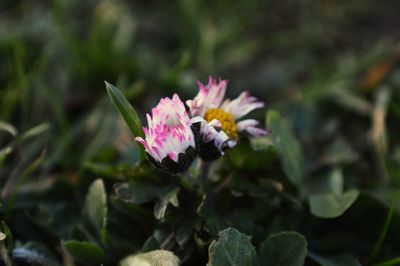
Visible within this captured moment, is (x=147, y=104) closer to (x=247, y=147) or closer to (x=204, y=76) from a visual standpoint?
(x=204, y=76)

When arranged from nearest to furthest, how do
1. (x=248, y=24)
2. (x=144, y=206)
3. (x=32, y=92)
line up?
(x=144, y=206)
(x=32, y=92)
(x=248, y=24)

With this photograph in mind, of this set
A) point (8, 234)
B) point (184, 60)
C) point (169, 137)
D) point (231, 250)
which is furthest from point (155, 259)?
point (184, 60)

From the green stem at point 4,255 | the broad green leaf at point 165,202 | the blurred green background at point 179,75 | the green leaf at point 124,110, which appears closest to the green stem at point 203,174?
the broad green leaf at point 165,202

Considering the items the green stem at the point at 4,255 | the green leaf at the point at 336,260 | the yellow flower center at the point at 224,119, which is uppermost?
the yellow flower center at the point at 224,119

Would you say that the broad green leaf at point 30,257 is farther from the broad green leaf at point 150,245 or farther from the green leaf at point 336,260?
the green leaf at point 336,260

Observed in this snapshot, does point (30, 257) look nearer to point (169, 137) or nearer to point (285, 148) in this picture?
point (169, 137)

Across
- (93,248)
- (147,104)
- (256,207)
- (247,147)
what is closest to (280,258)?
(256,207)
